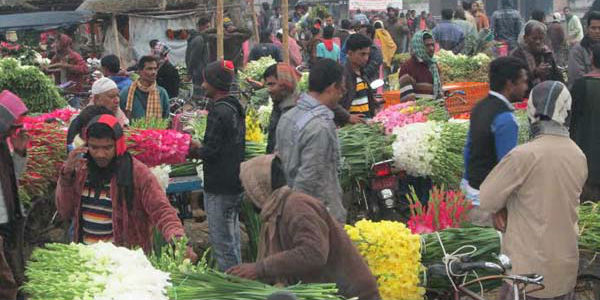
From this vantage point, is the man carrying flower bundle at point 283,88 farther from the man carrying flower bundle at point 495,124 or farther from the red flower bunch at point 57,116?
the red flower bunch at point 57,116

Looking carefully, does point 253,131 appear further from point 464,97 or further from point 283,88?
point 464,97

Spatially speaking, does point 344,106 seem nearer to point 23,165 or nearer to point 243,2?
point 23,165

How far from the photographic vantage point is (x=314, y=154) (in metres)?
6.25

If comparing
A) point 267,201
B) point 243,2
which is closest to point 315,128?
point 267,201

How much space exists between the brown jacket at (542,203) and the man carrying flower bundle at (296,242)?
38.7 inches

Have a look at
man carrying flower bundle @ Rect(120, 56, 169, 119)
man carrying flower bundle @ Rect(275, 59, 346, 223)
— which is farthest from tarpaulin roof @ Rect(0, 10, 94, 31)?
man carrying flower bundle @ Rect(275, 59, 346, 223)

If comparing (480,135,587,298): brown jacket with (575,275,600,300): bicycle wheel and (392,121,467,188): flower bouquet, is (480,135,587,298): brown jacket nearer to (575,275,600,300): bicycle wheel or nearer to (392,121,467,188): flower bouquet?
(575,275,600,300): bicycle wheel

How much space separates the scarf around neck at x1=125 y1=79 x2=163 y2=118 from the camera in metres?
10.2

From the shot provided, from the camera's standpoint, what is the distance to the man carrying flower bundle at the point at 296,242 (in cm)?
478

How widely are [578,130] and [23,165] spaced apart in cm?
435

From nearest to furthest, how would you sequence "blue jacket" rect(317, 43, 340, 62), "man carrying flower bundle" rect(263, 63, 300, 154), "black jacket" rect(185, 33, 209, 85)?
1. "man carrying flower bundle" rect(263, 63, 300, 154)
2. "black jacket" rect(185, 33, 209, 85)
3. "blue jacket" rect(317, 43, 340, 62)

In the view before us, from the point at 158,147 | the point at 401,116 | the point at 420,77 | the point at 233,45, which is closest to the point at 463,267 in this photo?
the point at 158,147

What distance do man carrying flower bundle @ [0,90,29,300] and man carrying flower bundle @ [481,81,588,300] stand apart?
9.67ft

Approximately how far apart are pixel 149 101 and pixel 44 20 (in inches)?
597
